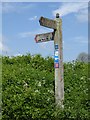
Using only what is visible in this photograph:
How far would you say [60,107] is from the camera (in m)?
7.53

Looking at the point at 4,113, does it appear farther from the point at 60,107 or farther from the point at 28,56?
the point at 28,56

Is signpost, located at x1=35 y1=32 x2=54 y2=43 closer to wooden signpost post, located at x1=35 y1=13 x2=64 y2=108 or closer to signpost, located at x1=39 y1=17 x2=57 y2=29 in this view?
wooden signpost post, located at x1=35 y1=13 x2=64 y2=108

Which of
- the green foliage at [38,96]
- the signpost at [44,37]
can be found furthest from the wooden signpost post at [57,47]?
the green foliage at [38,96]

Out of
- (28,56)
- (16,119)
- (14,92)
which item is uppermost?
(28,56)

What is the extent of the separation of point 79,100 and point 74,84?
0.73m

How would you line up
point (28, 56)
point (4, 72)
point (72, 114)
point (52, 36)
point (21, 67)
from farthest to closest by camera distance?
point (28, 56) → point (21, 67) → point (4, 72) → point (52, 36) → point (72, 114)

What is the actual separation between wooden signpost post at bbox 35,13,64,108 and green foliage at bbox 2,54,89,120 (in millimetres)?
157

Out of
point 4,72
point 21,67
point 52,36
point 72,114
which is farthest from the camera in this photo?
point 21,67

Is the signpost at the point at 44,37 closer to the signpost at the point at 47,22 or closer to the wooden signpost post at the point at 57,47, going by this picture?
the wooden signpost post at the point at 57,47

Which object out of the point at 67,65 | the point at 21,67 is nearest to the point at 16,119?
the point at 21,67

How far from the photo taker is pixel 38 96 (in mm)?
7547

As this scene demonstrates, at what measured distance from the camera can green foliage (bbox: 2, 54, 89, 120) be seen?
7422 mm

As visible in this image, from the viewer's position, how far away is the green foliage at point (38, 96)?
7.42 metres

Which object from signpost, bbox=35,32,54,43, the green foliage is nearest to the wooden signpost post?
signpost, bbox=35,32,54,43
